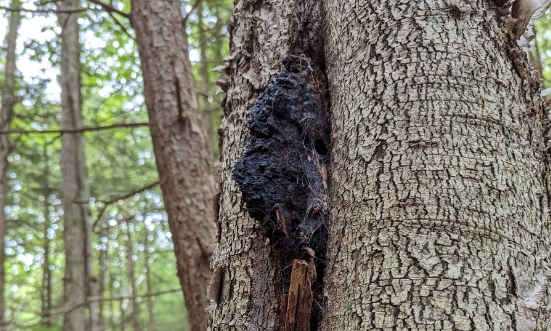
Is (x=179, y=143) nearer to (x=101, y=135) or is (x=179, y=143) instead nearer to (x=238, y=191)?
(x=238, y=191)

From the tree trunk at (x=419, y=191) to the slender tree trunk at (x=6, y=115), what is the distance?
712 centimetres

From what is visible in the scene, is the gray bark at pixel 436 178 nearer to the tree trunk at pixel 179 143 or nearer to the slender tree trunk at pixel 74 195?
the tree trunk at pixel 179 143

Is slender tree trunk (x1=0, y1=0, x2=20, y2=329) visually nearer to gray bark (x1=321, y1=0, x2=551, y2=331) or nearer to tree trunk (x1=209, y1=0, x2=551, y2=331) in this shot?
tree trunk (x1=209, y1=0, x2=551, y2=331)

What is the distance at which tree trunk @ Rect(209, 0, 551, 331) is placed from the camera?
1.05 m

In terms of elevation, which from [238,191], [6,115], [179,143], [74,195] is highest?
[6,115]

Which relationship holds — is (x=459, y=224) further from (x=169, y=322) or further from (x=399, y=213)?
(x=169, y=322)

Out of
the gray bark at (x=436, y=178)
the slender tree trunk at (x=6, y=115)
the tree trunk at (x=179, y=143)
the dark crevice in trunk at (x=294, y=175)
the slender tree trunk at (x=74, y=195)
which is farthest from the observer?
the slender tree trunk at (x=6, y=115)

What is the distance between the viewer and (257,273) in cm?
137

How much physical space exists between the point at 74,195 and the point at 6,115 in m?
2.47

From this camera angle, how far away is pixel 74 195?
6.39 meters

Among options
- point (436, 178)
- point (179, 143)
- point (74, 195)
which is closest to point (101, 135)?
point (74, 195)

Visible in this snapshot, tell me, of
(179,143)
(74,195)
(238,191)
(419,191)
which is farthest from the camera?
(74,195)

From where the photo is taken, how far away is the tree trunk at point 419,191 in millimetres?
1053

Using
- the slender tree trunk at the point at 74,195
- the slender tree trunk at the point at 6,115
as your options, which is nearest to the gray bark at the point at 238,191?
the slender tree trunk at the point at 74,195
